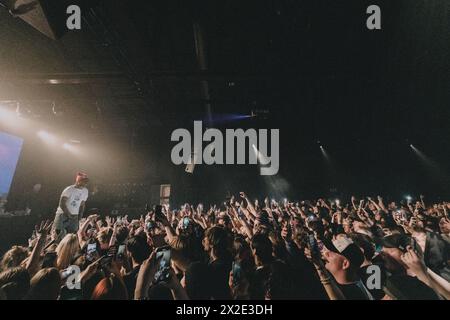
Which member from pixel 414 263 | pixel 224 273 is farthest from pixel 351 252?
pixel 224 273

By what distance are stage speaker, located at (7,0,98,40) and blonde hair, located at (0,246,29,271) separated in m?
2.38

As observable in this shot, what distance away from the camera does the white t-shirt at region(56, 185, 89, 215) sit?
14.7 feet

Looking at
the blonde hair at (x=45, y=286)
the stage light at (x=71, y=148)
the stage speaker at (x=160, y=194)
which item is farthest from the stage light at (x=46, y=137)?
the blonde hair at (x=45, y=286)

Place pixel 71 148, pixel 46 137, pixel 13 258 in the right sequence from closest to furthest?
pixel 13 258 → pixel 46 137 → pixel 71 148

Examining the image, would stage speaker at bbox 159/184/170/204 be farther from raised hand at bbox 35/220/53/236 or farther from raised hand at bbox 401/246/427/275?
raised hand at bbox 401/246/427/275

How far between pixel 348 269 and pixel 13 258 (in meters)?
3.41

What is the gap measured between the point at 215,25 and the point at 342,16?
208 centimetres

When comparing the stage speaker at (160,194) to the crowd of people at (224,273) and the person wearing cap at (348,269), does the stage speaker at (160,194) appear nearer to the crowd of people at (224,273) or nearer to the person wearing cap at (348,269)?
the crowd of people at (224,273)

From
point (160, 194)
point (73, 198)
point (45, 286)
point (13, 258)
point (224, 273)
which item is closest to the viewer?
point (45, 286)

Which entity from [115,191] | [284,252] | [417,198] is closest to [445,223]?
[284,252]

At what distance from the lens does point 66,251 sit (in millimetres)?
2426

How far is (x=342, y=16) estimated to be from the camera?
3.52 metres

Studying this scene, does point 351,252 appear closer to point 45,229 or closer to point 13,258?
point 45,229

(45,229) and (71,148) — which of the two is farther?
(71,148)
